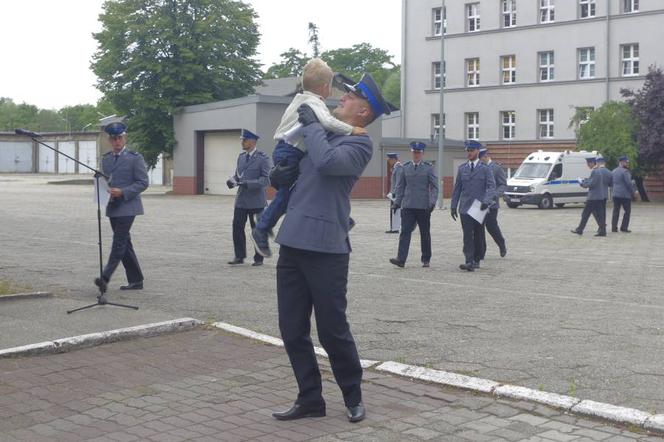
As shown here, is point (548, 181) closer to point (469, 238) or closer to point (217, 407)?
point (469, 238)

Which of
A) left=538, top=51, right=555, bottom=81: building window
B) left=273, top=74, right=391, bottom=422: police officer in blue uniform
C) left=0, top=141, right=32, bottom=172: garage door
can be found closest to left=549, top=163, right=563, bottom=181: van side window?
left=538, top=51, right=555, bottom=81: building window

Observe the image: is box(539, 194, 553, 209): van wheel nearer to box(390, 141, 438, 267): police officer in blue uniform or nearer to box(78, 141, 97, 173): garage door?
box(390, 141, 438, 267): police officer in blue uniform

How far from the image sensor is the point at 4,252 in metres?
16.4

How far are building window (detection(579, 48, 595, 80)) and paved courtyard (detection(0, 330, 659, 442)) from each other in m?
48.6

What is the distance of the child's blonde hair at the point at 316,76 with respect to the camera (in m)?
5.53

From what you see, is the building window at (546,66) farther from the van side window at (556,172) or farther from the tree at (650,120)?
the van side window at (556,172)

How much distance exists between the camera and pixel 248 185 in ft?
46.9

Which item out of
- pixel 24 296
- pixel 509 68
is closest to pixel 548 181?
pixel 509 68

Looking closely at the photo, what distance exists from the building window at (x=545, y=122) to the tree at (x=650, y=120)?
355 inches

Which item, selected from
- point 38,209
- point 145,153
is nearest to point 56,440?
point 38,209

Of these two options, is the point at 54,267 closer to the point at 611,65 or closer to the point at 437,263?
the point at 437,263

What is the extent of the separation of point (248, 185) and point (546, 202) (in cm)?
2682

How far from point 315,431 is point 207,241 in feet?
46.3

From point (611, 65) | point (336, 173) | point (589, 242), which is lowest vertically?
point (589, 242)
